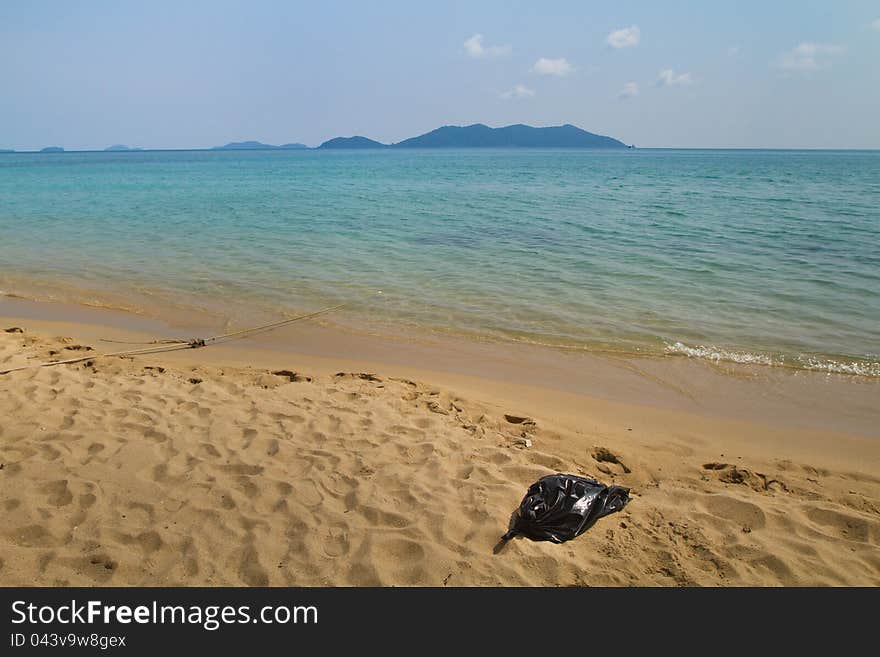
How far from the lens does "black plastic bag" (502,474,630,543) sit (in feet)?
11.8

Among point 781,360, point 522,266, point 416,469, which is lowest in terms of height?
point 416,469

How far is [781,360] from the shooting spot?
283 inches

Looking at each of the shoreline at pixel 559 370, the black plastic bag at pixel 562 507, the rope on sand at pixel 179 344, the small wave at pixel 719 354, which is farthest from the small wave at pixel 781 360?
the rope on sand at pixel 179 344

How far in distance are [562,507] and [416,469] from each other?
46.6 inches

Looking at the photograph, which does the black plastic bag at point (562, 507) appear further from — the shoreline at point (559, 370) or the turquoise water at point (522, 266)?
the turquoise water at point (522, 266)

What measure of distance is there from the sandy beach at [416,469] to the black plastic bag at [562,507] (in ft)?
0.29

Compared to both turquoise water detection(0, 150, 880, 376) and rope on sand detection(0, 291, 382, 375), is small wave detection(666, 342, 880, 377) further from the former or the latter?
rope on sand detection(0, 291, 382, 375)

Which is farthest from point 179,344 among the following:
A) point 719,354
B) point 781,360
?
point 781,360

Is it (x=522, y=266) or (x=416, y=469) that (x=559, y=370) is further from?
(x=522, y=266)

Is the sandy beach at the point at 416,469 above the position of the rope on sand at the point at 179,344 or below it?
below

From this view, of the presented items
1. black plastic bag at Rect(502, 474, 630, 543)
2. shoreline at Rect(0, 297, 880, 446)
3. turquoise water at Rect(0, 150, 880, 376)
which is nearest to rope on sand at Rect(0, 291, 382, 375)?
shoreline at Rect(0, 297, 880, 446)

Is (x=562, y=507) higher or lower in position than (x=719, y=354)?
lower

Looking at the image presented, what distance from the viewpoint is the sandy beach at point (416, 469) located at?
3338 mm
